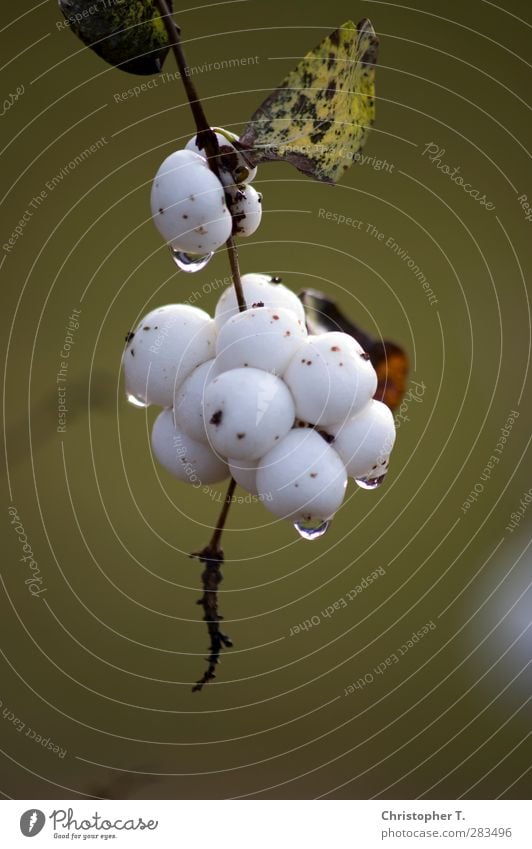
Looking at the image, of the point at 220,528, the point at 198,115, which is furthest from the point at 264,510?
the point at 198,115

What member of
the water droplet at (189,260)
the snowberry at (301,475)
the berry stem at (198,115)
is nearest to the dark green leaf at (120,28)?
the berry stem at (198,115)

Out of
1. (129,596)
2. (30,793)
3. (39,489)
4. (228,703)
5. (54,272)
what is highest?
(54,272)

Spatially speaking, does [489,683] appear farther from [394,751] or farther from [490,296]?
[490,296]

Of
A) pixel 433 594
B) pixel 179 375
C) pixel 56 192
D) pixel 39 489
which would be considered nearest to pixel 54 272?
pixel 56 192

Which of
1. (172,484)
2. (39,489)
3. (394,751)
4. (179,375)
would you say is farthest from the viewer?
(394,751)

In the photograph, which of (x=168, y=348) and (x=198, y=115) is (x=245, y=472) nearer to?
(x=168, y=348)

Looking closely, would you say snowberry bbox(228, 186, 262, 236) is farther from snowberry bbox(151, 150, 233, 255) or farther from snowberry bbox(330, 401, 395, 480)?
snowberry bbox(330, 401, 395, 480)
